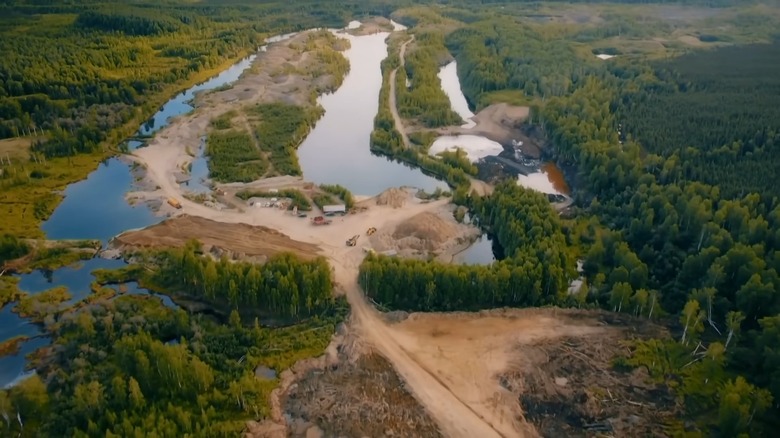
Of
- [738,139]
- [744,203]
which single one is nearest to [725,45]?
[738,139]

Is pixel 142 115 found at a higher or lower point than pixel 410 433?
higher

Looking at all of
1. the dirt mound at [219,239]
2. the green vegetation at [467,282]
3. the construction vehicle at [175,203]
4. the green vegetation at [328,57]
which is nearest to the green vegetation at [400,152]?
the green vegetation at [328,57]

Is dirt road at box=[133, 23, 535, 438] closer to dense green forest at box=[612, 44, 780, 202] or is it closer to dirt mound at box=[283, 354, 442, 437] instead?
dirt mound at box=[283, 354, 442, 437]

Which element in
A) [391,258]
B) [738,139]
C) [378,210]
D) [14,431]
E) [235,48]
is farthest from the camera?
[235,48]

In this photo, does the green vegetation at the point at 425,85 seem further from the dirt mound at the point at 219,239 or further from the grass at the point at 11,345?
the grass at the point at 11,345

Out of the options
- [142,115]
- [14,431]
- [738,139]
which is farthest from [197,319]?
[738,139]

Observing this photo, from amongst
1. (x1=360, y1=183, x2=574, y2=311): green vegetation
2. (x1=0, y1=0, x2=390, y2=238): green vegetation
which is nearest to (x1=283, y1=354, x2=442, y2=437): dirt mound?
(x1=360, y1=183, x2=574, y2=311): green vegetation

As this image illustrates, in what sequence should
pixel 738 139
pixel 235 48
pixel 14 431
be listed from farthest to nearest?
1. pixel 235 48
2. pixel 738 139
3. pixel 14 431

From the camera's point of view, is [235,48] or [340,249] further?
[235,48]

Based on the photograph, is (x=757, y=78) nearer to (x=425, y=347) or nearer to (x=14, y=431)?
(x=425, y=347)
